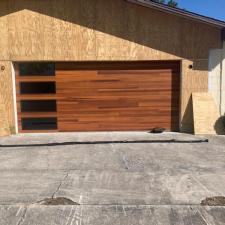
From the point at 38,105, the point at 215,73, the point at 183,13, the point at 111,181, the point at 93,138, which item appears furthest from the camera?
the point at 38,105

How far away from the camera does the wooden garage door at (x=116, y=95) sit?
36.1ft

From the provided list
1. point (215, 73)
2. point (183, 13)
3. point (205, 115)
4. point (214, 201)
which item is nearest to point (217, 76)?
point (215, 73)

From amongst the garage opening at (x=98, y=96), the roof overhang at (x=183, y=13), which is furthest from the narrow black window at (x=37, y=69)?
the roof overhang at (x=183, y=13)

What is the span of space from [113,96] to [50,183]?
5.85 meters

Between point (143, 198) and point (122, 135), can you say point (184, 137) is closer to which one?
point (122, 135)

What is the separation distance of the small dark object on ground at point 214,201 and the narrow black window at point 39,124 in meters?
7.22

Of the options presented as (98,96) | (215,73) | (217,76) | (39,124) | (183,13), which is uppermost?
(183,13)

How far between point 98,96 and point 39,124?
7.68 feet

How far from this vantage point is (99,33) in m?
10.6

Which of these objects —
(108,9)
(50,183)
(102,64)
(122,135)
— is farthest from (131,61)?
(50,183)

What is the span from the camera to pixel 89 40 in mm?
10633

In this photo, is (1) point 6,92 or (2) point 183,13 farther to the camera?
(1) point 6,92

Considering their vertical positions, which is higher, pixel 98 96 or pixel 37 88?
pixel 37 88

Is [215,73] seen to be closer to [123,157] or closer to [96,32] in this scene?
[96,32]
